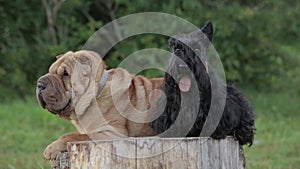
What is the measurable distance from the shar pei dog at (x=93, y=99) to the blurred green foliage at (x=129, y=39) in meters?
6.98

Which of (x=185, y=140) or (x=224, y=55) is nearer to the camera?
(x=185, y=140)

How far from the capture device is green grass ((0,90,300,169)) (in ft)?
30.9

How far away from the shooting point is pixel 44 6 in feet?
45.0

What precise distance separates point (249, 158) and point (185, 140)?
426 cm

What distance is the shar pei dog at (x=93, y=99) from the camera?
580 centimetres

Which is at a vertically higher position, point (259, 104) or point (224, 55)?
point (224, 55)

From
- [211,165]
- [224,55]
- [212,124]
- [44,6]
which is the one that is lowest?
[211,165]

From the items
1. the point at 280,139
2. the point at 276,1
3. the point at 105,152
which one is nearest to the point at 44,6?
the point at 276,1

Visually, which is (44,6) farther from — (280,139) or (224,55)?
(280,139)

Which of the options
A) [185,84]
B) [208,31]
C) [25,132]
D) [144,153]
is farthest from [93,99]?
[25,132]

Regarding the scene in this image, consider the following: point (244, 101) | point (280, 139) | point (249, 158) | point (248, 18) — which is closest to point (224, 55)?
point (248, 18)

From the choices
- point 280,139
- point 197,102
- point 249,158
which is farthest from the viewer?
point 280,139

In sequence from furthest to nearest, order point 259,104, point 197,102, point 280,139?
point 259,104
point 280,139
point 197,102

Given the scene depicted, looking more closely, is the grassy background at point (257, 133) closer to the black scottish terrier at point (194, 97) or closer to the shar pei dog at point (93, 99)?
the black scottish terrier at point (194, 97)
